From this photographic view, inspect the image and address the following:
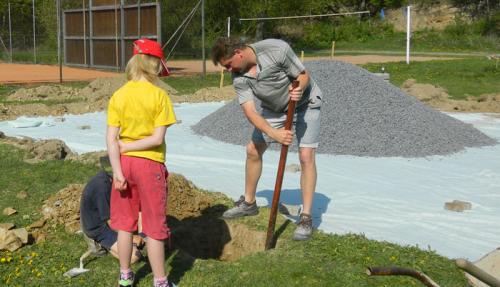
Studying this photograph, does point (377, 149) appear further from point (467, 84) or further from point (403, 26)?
point (403, 26)

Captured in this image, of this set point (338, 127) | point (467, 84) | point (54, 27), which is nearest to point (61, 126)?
point (338, 127)

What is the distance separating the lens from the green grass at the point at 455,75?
584 inches

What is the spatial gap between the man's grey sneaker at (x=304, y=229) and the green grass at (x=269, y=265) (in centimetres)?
6

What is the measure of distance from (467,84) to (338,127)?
8.46m

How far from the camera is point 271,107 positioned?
4.47 m

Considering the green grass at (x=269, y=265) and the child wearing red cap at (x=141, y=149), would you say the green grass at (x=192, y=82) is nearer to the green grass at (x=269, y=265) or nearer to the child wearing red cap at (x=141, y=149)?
the green grass at (x=269, y=265)

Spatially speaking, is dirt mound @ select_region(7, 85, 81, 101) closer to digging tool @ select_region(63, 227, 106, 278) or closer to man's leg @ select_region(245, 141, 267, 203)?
man's leg @ select_region(245, 141, 267, 203)

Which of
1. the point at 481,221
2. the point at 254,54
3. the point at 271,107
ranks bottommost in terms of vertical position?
the point at 481,221

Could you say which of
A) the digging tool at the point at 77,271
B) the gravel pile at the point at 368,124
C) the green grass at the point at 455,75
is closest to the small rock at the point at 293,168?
the gravel pile at the point at 368,124

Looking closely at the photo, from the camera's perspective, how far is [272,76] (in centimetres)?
423

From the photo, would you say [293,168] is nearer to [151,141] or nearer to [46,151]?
[46,151]

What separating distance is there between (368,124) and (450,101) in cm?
529

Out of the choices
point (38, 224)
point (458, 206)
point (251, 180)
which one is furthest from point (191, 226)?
point (458, 206)

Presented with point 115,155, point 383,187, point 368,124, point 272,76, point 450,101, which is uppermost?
point 272,76
